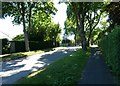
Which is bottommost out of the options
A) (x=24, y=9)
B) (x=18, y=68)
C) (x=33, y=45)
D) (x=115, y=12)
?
(x=18, y=68)

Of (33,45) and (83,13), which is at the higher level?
(83,13)

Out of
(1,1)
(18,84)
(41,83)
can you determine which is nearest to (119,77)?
(41,83)

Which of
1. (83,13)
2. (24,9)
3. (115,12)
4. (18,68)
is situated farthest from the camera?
(83,13)

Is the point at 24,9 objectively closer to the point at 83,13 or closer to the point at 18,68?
the point at 83,13

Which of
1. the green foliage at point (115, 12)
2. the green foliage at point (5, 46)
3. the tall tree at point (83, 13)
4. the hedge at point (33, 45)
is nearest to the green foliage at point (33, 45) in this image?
the hedge at point (33, 45)

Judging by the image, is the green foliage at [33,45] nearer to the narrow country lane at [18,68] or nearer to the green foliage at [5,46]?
the green foliage at [5,46]

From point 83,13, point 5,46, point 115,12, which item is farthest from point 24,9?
point 115,12

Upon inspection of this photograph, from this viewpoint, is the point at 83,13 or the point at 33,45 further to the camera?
the point at 33,45

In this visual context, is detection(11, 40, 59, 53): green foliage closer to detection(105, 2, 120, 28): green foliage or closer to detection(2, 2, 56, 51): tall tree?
detection(2, 2, 56, 51): tall tree

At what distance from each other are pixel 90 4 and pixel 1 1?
16077mm

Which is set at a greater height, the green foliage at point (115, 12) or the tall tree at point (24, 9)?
the tall tree at point (24, 9)

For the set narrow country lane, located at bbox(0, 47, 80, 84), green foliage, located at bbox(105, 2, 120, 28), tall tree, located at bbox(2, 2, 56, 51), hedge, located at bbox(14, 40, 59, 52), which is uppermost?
tall tree, located at bbox(2, 2, 56, 51)

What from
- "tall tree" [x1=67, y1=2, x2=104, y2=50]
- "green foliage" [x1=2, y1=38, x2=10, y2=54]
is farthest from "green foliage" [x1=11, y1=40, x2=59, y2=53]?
"tall tree" [x1=67, y1=2, x2=104, y2=50]

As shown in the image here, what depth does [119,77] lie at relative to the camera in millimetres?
12070
